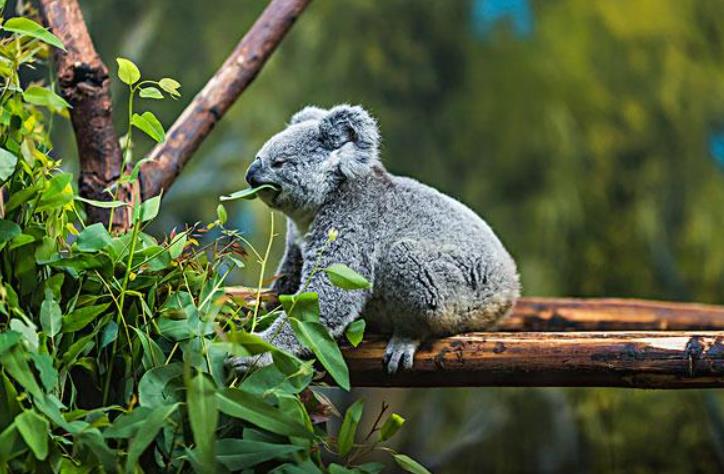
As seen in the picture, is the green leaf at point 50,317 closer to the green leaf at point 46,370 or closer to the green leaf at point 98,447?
the green leaf at point 46,370

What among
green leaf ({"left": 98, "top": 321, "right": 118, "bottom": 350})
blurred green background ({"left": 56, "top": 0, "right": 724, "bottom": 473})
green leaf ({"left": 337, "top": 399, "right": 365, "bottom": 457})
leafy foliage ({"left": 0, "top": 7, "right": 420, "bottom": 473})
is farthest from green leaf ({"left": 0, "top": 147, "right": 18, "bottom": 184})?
Answer: blurred green background ({"left": 56, "top": 0, "right": 724, "bottom": 473})

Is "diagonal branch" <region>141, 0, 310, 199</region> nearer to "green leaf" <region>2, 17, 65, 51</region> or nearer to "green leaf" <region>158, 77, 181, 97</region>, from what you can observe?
"green leaf" <region>158, 77, 181, 97</region>

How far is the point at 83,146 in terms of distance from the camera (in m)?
2.31

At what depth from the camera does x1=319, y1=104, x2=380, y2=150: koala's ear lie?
7.41 feet

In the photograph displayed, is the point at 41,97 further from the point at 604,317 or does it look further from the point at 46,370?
the point at 604,317

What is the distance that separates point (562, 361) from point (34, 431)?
1103mm

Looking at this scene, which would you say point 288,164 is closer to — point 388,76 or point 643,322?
point 643,322

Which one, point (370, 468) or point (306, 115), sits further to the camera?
point (306, 115)

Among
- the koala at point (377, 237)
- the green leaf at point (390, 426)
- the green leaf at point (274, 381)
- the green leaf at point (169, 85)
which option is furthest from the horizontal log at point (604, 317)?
the green leaf at point (169, 85)

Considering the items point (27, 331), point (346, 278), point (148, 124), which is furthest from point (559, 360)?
point (27, 331)

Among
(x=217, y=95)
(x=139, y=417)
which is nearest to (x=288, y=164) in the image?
(x=217, y=95)

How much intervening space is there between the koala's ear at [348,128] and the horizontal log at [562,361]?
56 cm

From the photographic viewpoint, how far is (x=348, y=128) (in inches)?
89.4

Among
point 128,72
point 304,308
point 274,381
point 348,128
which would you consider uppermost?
point 128,72
